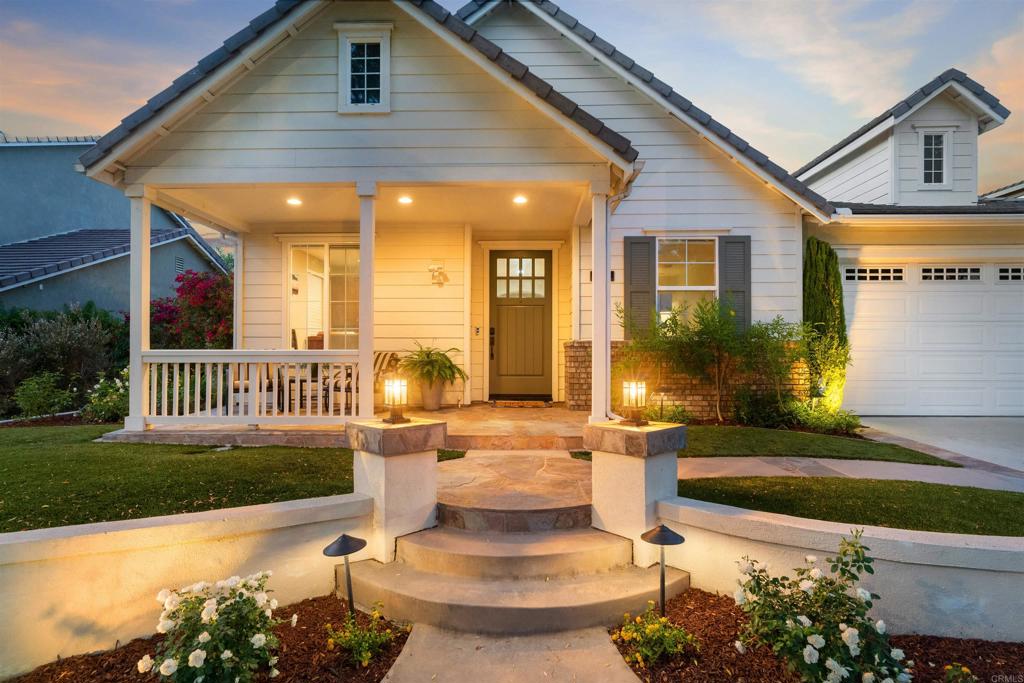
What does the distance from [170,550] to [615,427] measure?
242 cm

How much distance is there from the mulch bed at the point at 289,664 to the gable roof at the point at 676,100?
285 inches

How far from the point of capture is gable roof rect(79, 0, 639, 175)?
15.4 feet

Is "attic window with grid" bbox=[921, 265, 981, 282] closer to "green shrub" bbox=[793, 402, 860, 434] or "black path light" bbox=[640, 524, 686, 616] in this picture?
"green shrub" bbox=[793, 402, 860, 434]

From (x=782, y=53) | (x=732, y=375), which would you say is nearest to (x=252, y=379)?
(x=732, y=375)

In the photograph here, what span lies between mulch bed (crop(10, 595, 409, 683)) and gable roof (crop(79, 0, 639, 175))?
14.4ft

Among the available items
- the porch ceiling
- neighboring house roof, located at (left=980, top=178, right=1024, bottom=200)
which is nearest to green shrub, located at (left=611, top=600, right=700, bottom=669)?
the porch ceiling

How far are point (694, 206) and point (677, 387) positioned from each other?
2.72 m

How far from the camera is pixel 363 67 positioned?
5.21 m

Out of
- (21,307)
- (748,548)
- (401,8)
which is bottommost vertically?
(748,548)

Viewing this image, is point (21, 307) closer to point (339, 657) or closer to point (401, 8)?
point (401, 8)

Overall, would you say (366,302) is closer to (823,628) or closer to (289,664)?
(289,664)

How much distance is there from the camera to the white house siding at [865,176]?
8.77m

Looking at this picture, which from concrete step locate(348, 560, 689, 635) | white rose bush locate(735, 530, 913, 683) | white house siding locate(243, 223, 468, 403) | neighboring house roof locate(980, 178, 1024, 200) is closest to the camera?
white rose bush locate(735, 530, 913, 683)

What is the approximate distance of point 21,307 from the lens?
10406 mm
